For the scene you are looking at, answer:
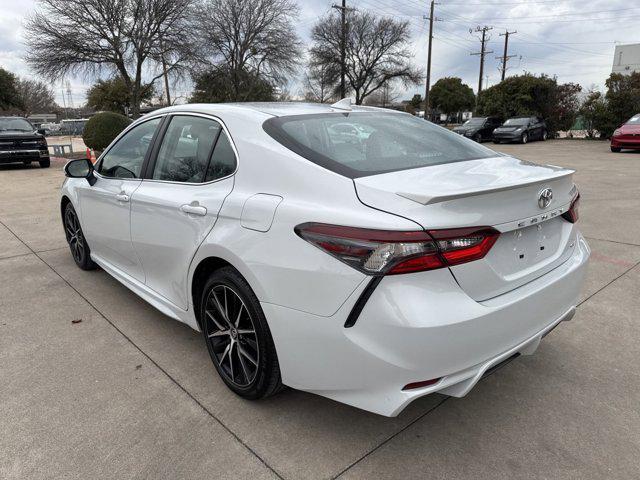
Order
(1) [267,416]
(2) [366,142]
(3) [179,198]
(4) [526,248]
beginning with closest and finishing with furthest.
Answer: (4) [526,248] < (1) [267,416] < (2) [366,142] < (3) [179,198]

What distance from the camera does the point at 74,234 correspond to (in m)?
4.77

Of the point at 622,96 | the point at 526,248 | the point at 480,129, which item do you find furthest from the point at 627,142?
the point at 526,248

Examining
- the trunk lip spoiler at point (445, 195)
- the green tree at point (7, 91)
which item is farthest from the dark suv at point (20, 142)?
the green tree at point (7, 91)

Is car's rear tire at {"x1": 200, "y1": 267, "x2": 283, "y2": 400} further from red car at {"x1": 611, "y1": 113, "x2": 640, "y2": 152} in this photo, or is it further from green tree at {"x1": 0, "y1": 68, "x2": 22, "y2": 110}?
green tree at {"x1": 0, "y1": 68, "x2": 22, "y2": 110}

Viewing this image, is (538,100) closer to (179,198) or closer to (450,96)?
(179,198)

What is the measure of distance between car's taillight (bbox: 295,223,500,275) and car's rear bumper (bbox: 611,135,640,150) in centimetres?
1895

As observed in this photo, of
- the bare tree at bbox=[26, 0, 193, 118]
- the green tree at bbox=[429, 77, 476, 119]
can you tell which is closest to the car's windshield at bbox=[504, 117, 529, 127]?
the bare tree at bbox=[26, 0, 193, 118]

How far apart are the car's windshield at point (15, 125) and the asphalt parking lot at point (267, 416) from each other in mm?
14111

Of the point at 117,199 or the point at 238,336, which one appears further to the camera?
the point at 117,199

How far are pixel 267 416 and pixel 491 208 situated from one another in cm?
153

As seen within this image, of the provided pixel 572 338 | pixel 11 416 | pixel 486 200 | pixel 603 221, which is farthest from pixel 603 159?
pixel 11 416

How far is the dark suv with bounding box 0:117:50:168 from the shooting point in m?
14.7

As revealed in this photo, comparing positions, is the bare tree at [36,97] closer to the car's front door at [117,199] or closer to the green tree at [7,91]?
the green tree at [7,91]

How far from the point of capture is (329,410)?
253 cm
